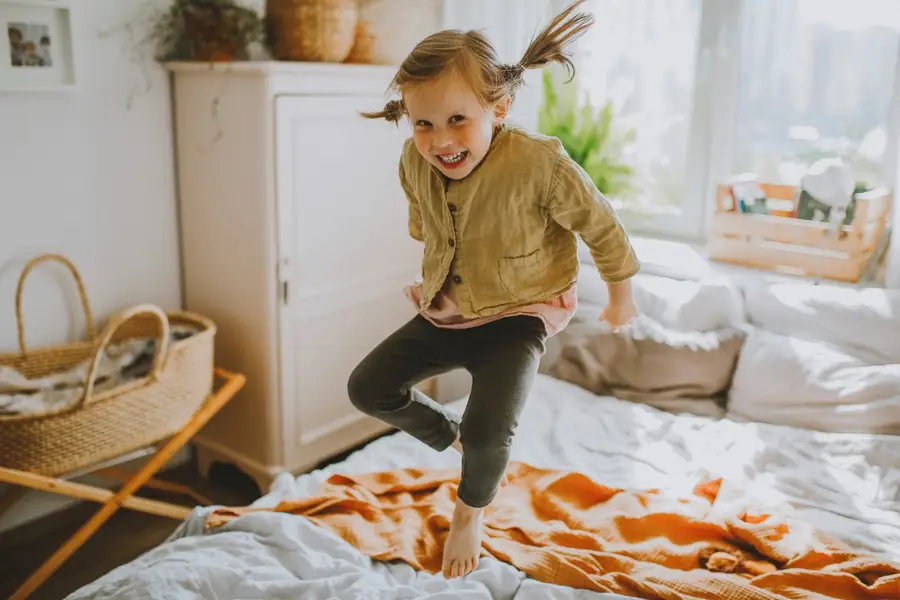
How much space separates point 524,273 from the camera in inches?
52.8

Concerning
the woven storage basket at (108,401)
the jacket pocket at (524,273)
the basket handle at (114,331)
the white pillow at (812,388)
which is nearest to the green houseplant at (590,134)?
the white pillow at (812,388)

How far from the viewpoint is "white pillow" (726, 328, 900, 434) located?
7.09ft

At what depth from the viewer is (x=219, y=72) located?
7.85ft

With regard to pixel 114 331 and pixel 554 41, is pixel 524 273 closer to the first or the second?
pixel 554 41

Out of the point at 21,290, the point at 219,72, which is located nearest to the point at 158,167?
the point at 219,72

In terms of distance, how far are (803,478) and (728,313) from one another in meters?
0.63

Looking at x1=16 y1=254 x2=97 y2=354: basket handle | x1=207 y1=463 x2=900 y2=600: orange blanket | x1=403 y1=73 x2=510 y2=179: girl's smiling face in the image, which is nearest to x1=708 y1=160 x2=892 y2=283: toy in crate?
x1=207 y1=463 x2=900 y2=600: orange blanket

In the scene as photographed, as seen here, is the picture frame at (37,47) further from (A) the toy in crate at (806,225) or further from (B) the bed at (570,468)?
(A) the toy in crate at (806,225)

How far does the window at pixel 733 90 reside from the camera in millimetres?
2602

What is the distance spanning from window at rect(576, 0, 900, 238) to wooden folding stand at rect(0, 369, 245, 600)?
166 cm

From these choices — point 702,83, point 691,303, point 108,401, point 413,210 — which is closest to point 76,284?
point 108,401

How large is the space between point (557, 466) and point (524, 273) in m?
0.95

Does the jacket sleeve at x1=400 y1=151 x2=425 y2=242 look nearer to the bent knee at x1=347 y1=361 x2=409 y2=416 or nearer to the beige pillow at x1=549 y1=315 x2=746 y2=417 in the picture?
the bent knee at x1=347 y1=361 x2=409 y2=416

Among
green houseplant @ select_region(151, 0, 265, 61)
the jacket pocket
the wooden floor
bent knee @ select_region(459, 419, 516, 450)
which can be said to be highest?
green houseplant @ select_region(151, 0, 265, 61)
